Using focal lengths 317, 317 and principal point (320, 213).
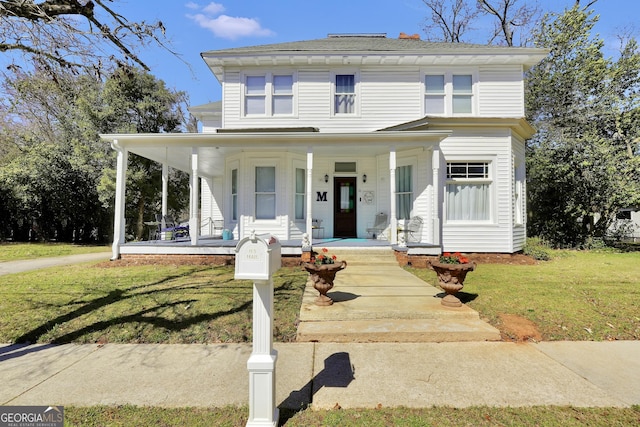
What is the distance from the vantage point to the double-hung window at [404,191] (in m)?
10.5

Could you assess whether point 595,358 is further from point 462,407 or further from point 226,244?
point 226,244

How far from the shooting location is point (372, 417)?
105 inches

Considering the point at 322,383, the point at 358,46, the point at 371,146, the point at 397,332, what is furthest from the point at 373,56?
the point at 322,383

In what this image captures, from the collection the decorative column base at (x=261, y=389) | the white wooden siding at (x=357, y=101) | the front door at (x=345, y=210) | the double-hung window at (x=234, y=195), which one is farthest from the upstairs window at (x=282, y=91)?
the decorative column base at (x=261, y=389)

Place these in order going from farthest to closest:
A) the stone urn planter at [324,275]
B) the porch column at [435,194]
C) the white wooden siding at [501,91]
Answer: the white wooden siding at [501,91]
the porch column at [435,194]
the stone urn planter at [324,275]

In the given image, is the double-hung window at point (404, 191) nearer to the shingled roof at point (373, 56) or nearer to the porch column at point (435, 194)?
the porch column at point (435, 194)

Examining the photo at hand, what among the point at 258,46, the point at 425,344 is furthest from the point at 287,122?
the point at 425,344

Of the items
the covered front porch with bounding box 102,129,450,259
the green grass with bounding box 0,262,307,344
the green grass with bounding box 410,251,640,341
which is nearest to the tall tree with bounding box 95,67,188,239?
the covered front porch with bounding box 102,129,450,259

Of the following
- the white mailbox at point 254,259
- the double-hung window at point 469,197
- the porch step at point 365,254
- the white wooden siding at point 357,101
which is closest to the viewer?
the white mailbox at point 254,259

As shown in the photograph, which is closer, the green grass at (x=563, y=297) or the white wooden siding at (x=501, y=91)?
the green grass at (x=563, y=297)

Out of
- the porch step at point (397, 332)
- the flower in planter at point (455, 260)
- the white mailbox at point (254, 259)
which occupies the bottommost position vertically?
the porch step at point (397, 332)

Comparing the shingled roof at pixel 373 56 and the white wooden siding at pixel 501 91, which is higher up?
the shingled roof at pixel 373 56

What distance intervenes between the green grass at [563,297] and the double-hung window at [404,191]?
2.81 metres

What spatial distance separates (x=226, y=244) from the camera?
9328mm
